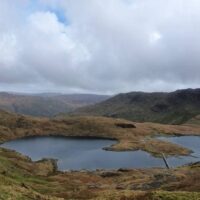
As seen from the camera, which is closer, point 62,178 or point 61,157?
point 62,178

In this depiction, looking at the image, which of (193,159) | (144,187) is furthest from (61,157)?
(144,187)

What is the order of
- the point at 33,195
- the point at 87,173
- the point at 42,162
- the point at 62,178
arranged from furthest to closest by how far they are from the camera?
1. the point at 42,162
2. the point at 87,173
3. the point at 62,178
4. the point at 33,195

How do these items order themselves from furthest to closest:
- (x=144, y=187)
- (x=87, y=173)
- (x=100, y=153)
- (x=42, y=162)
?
1. (x=100, y=153)
2. (x=42, y=162)
3. (x=87, y=173)
4. (x=144, y=187)

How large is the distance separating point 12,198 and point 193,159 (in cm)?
14907

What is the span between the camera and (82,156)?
17912 centimetres

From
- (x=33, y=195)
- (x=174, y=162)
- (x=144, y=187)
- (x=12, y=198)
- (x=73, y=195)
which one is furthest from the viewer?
(x=174, y=162)

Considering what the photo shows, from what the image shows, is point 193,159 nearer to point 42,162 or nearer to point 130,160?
point 130,160

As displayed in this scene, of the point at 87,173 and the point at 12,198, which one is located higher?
the point at 12,198

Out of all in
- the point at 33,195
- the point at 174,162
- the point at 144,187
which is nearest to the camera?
the point at 33,195

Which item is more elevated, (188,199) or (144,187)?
(188,199)

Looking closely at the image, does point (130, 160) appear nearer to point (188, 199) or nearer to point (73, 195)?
point (73, 195)

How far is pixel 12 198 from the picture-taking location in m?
38.7

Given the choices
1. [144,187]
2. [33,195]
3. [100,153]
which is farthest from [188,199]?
[100,153]

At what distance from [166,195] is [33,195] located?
→ 14901 millimetres
